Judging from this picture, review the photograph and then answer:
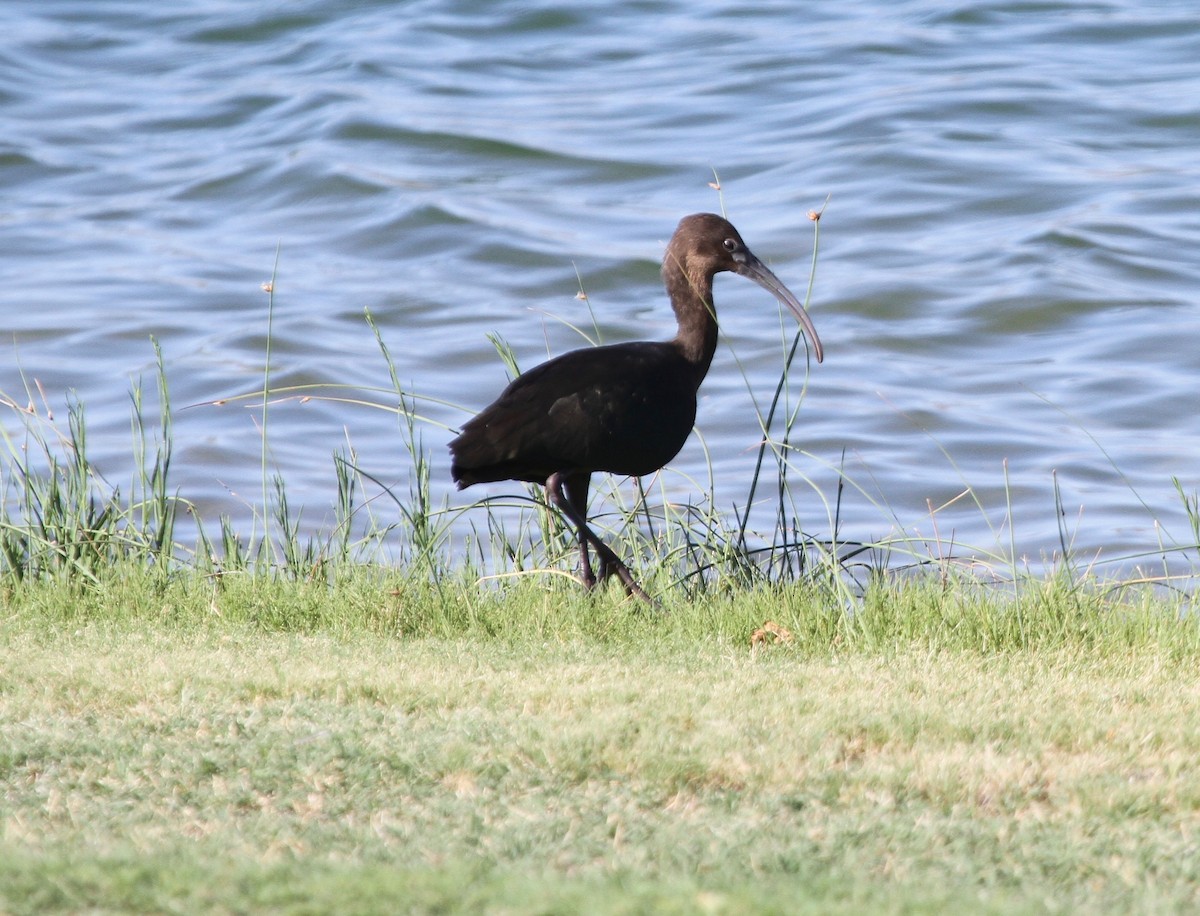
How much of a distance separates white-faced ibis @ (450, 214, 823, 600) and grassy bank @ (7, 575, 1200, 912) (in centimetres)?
53

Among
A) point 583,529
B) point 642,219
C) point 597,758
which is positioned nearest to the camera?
point 597,758

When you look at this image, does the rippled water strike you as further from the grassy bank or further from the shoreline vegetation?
the grassy bank

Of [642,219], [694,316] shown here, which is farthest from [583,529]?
[642,219]

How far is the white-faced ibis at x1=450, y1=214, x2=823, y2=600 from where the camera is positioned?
5.95m

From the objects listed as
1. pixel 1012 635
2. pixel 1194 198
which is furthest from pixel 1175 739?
pixel 1194 198

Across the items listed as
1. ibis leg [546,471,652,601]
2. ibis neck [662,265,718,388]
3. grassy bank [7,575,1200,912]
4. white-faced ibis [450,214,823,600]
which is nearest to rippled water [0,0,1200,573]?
ibis neck [662,265,718,388]

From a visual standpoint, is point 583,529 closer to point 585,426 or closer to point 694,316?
point 585,426

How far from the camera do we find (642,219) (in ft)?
49.4

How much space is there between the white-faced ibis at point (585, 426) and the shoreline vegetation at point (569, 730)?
32cm

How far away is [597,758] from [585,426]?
213cm

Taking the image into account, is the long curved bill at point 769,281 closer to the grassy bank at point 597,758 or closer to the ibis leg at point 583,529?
the ibis leg at point 583,529

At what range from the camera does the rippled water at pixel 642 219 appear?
1052 centimetres

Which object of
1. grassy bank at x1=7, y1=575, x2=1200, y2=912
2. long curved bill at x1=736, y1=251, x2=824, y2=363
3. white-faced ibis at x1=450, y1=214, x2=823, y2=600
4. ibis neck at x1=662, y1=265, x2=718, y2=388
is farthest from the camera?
long curved bill at x1=736, y1=251, x2=824, y2=363

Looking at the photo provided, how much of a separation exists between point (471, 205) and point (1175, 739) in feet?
40.1
